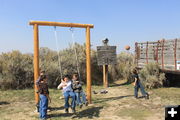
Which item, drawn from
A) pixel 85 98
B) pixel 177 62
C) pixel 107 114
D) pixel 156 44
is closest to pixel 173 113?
pixel 107 114

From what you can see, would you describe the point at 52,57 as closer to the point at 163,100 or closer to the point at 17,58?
the point at 17,58

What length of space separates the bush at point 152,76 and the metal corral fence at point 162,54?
1.37 feet

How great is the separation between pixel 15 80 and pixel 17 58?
1.49m

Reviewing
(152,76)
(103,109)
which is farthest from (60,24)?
(152,76)

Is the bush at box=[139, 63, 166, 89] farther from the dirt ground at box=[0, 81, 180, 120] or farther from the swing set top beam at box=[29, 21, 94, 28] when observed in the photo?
the swing set top beam at box=[29, 21, 94, 28]

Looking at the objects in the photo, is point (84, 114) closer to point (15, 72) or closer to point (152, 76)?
point (152, 76)

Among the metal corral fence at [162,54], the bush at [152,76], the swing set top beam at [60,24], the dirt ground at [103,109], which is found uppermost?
the swing set top beam at [60,24]

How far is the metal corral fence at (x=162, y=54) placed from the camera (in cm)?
1153

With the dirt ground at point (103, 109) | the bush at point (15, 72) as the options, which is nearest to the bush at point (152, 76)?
the dirt ground at point (103, 109)

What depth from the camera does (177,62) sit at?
11.5 m

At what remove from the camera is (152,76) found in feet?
Result: 40.8

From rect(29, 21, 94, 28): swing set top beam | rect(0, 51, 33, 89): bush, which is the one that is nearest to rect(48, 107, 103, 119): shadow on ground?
rect(29, 21, 94, 28): swing set top beam

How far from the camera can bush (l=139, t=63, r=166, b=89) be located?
12250 millimetres

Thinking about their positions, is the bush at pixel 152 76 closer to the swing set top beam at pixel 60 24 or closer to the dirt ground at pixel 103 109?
the dirt ground at pixel 103 109
